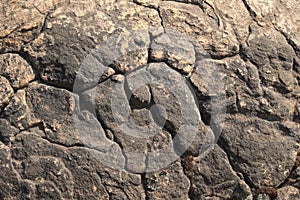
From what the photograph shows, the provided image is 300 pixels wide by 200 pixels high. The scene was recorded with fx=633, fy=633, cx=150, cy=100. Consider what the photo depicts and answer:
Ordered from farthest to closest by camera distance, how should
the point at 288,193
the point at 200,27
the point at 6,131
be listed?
the point at 288,193
the point at 200,27
the point at 6,131

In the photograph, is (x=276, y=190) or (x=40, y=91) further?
(x=276, y=190)

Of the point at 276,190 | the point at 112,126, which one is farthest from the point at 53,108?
the point at 276,190

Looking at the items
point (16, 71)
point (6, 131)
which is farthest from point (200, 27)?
point (6, 131)

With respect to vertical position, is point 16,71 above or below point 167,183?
above

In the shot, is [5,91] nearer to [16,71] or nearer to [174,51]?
[16,71]

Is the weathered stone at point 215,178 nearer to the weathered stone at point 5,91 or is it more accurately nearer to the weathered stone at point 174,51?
the weathered stone at point 174,51

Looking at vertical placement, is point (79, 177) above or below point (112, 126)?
below

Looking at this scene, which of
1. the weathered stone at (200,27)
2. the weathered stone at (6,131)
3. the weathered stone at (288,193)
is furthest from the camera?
the weathered stone at (288,193)

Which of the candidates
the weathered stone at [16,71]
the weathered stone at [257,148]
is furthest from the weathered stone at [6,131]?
the weathered stone at [257,148]

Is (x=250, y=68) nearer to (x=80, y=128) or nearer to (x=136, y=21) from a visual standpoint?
(x=136, y=21)
